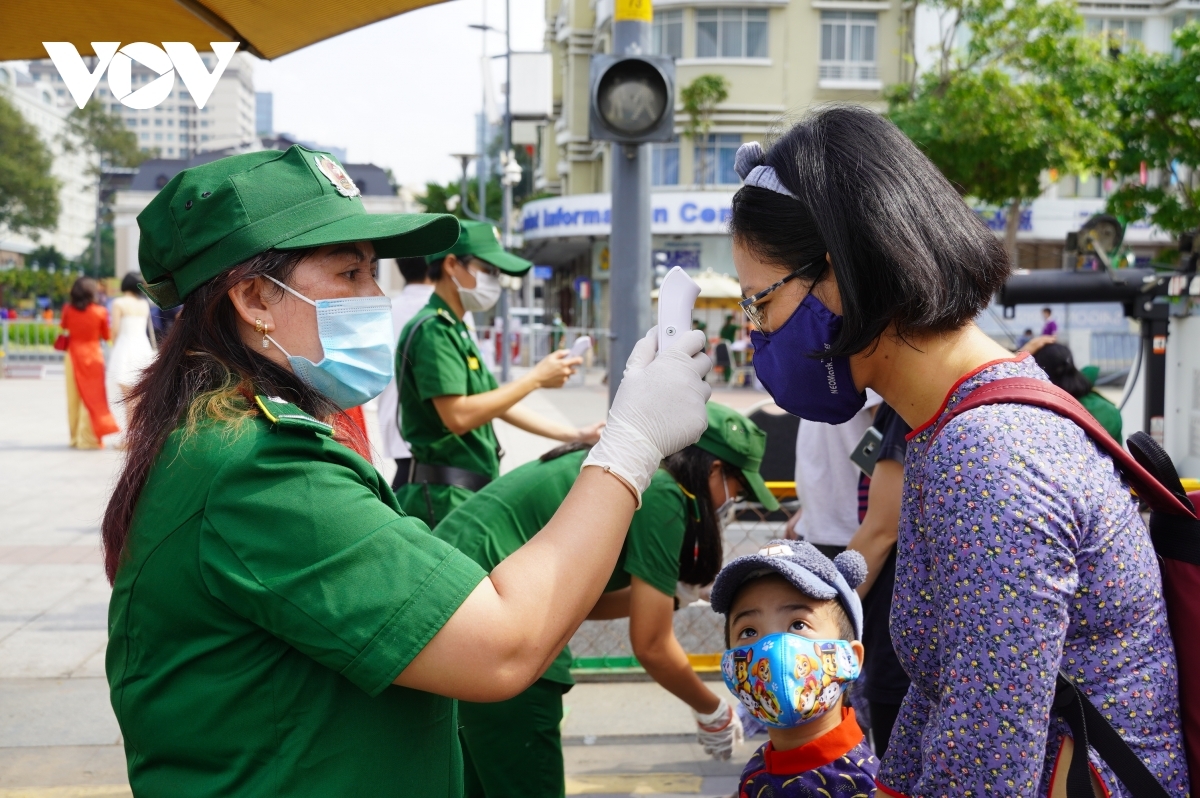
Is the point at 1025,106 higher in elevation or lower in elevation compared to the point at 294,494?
higher

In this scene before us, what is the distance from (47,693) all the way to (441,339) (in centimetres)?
248

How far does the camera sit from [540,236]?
34.2 m

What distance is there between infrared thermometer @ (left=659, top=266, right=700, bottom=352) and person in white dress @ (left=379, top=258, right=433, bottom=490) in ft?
9.33

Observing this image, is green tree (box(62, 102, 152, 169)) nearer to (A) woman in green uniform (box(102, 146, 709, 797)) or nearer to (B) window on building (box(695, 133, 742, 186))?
(B) window on building (box(695, 133, 742, 186))

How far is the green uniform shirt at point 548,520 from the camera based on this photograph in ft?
9.15

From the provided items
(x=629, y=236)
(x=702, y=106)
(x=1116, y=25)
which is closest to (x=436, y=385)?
(x=629, y=236)

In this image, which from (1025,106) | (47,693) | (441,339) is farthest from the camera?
(1025,106)

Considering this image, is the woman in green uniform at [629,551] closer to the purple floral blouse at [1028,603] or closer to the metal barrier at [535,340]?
the purple floral blouse at [1028,603]

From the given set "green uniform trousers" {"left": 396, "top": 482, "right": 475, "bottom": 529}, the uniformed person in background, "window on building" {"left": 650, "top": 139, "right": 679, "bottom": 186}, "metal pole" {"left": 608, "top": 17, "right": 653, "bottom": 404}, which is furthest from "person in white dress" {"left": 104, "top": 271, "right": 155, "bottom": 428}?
"window on building" {"left": 650, "top": 139, "right": 679, "bottom": 186}

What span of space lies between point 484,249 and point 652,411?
293 centimetres

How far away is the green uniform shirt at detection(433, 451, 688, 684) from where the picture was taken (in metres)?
2.79

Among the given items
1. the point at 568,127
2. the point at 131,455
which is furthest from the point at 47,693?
the point at 568,127

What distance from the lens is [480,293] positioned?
15.2 ft

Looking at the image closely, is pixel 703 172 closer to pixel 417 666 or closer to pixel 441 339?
pixel 441 339
